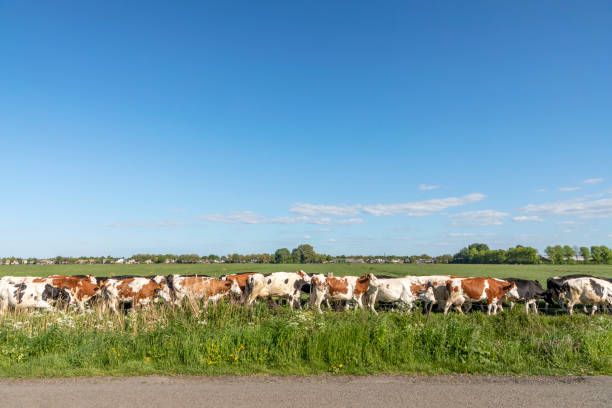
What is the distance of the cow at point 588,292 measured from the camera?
61.8 ft

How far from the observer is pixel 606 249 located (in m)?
143

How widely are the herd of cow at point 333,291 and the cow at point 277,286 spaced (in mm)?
62

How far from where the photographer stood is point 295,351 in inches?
333

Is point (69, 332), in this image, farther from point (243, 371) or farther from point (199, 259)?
point (199, 259)

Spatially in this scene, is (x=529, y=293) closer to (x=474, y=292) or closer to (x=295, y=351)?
(x=474, y=292)

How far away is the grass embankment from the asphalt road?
41cm

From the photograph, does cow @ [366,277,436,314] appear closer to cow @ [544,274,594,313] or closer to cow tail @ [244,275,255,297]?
cow tail @ [244,275,255,297]

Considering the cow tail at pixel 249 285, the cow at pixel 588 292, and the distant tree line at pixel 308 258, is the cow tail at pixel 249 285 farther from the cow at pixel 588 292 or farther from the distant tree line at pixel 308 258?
the distant tree line at pixel 308 258

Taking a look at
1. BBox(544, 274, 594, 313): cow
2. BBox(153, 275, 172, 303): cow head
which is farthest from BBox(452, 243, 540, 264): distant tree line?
BBox(153, 275, 172, 303): cow head

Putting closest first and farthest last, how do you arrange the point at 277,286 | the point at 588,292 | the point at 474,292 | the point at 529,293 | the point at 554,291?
1. the point at 474,292
2. the point at 588,292
3. the point at 529,293
4. the point at 554,291
5. the point at 277,286

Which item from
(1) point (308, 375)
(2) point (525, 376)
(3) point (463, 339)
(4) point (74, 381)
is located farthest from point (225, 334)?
(2) point (525, 376)

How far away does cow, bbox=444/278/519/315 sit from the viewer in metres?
18.3

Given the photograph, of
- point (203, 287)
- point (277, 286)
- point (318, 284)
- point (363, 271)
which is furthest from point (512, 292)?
point (363, 271)

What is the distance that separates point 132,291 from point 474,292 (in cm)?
1794
